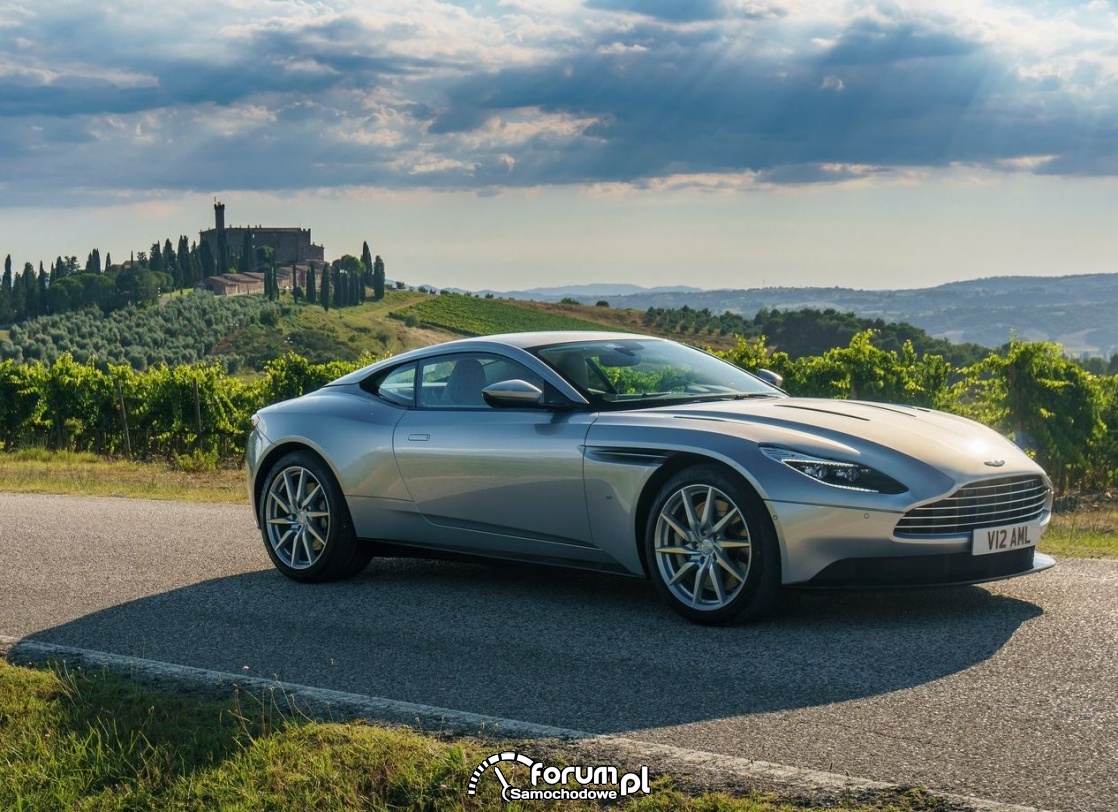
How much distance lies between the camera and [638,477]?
274 inches

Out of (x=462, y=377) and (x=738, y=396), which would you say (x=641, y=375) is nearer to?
(x=738, y=396)

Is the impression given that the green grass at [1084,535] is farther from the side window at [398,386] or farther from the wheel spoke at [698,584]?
the side window at [398,386]

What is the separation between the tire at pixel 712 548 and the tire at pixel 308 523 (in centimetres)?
242

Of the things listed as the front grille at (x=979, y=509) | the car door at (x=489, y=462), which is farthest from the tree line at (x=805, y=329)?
the front grille at (x=979, y=509)

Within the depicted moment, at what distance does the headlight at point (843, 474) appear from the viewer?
645cm

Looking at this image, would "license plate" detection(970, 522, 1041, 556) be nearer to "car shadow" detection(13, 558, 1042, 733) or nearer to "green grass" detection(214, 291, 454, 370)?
"car shadow" detection(13, 558, 1042, 733)

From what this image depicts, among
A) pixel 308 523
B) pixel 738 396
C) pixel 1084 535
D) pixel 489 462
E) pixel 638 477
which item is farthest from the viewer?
pixel 1084 535

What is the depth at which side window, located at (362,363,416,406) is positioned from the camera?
8.50 m

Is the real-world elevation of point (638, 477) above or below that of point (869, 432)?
below

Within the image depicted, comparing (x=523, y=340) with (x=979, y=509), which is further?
(x=523, y=340)

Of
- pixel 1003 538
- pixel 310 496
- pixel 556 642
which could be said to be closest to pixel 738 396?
pixel 1003 538

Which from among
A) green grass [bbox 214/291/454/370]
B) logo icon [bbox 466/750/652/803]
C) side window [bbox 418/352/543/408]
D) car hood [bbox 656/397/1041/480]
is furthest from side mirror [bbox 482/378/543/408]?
green grass [bbox 214/291/454/370]

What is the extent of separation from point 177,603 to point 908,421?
439 centimetres

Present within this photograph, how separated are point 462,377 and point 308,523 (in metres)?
1.46
